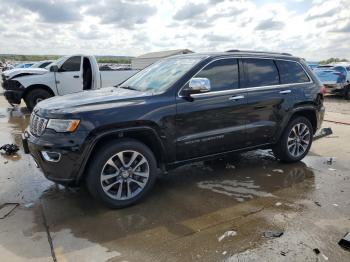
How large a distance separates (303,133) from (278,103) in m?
0.93

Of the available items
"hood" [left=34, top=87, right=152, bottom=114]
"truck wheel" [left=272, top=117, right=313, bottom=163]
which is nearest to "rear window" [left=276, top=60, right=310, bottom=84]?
"truck wheel" [left=272, top=117, right=313, bottom=163]

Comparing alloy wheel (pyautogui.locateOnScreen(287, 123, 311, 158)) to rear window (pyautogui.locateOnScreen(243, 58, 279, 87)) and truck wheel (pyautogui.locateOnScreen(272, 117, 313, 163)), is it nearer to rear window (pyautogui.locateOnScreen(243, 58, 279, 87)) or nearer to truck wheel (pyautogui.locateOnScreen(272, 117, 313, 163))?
truck wheel (pyautogui.locateOnScreen(272, 117, 313, 163))

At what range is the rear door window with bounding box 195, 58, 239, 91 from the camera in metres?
4.87

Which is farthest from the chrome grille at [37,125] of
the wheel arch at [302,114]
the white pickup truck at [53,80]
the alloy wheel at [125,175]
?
the white pickup truck at [53,80]

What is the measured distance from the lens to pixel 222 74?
5.01m

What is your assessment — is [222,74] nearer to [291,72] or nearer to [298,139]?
[291,72]

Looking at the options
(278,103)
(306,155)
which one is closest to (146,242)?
(278,103)

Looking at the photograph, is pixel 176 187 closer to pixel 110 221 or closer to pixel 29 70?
pixel 110 221

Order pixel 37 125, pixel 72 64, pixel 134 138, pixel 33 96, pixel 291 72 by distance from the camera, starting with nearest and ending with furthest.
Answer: pixel 37 125
pixel 134 138
pixel 291 72
pixel 33 96
pixel 72 64

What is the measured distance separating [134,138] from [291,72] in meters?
3.03

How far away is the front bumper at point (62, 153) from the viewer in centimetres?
385

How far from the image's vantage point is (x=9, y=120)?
10383mm

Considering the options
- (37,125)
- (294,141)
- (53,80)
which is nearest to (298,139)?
(294,141)

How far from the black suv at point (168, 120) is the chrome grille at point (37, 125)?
0.04 ft
